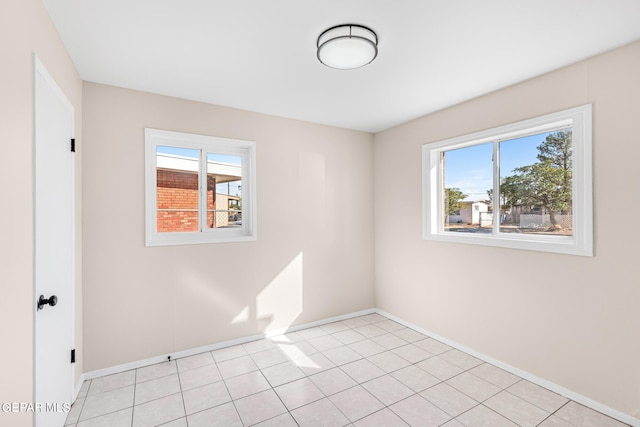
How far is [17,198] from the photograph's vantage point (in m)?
1.30

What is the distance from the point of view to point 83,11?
170cm

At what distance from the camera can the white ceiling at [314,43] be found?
168 centimetres

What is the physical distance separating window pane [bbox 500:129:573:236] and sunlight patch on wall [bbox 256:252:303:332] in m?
2.29

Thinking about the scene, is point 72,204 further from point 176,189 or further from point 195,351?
point 195,351

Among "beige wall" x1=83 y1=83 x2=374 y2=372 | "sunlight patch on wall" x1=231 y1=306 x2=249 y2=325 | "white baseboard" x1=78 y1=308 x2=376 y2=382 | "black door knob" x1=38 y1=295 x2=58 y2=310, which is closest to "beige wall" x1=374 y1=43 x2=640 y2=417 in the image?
"beige wall" x1=83 y1=83 x2=374 y2=372

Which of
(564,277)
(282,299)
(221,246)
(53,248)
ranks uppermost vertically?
(53,248)

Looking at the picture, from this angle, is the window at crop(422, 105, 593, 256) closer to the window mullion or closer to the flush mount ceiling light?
the window mullion

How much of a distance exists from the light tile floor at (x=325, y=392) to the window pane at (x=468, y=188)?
1.34 metres

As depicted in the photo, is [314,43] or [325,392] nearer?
[314,43]

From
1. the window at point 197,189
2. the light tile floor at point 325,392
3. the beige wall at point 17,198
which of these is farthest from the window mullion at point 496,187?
the beige wall at point 17,198

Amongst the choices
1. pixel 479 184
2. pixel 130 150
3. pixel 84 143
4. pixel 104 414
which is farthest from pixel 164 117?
pixel 479 184

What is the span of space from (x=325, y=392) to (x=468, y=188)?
8.12 feet

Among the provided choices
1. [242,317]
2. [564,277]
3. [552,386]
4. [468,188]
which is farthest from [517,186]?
[242,317]

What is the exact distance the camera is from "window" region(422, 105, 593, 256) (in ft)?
7.40
